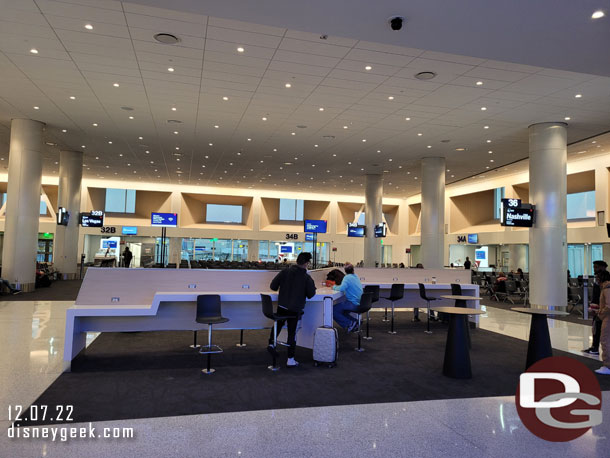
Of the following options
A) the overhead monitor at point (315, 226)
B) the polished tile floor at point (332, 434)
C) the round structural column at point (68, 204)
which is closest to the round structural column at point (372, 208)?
the overhead monitor at point (315, 226)

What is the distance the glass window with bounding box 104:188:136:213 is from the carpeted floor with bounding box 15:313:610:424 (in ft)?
70.3

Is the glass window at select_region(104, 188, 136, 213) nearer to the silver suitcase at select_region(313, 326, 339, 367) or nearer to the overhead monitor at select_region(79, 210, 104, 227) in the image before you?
the overhead monitor at select_region(79, 210, 104, 227)

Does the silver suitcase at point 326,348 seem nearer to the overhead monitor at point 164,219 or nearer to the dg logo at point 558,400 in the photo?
the dg logo at point 558,400

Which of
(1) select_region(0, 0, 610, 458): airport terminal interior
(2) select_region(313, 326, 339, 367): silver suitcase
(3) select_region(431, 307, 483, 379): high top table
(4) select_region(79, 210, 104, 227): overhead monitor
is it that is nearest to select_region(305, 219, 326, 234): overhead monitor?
(1) select_region(0, 0, 610, 458): airport terminal interior

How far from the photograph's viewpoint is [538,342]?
17.0 ft

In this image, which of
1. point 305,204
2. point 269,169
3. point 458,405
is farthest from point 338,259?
point 458,405

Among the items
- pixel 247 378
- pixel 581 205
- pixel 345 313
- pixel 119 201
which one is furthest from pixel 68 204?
pixel 581 205

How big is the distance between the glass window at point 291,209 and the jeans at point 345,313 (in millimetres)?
21845

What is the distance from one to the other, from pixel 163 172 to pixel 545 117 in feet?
56.2

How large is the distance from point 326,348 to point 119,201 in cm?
2456

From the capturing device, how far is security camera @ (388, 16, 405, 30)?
12.2ft

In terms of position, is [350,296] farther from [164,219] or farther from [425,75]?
[164,219]

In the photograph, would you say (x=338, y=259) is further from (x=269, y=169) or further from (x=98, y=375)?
(x=98, y=375)

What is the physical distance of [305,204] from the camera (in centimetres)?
2938
